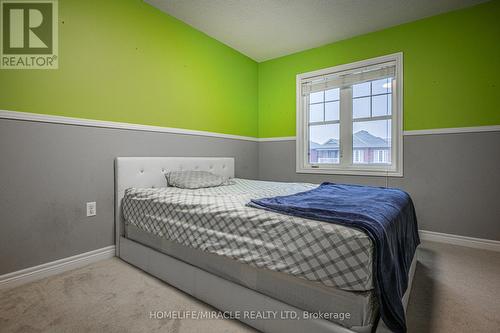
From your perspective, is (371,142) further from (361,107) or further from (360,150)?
(361,107)

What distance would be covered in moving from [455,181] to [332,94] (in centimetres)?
183

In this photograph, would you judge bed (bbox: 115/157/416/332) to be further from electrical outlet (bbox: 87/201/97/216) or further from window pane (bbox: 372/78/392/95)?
window pane (bbox: 372/78/392/95)

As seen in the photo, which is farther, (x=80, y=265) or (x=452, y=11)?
(x=452, y=11)

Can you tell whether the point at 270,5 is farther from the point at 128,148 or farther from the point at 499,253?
the point at 499,253

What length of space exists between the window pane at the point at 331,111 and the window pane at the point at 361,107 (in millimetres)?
230

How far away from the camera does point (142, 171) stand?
2.50 metres

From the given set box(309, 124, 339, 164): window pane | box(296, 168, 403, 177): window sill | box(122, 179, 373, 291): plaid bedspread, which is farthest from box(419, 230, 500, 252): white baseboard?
box(122, 179, 373, 291): plaid bedspread

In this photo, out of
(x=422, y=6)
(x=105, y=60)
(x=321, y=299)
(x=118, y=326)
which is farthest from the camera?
(x=422, y=6)

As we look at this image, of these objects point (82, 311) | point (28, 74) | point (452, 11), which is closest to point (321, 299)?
point (82, 311)

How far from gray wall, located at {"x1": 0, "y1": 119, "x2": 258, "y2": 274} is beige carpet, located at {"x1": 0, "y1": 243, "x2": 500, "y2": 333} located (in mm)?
242

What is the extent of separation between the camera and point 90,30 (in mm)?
2195

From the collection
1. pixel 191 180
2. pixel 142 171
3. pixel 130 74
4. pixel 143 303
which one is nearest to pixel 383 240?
pixel 143 303

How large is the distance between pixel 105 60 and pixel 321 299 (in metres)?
A: 2.58

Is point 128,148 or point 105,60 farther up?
point 105,60
